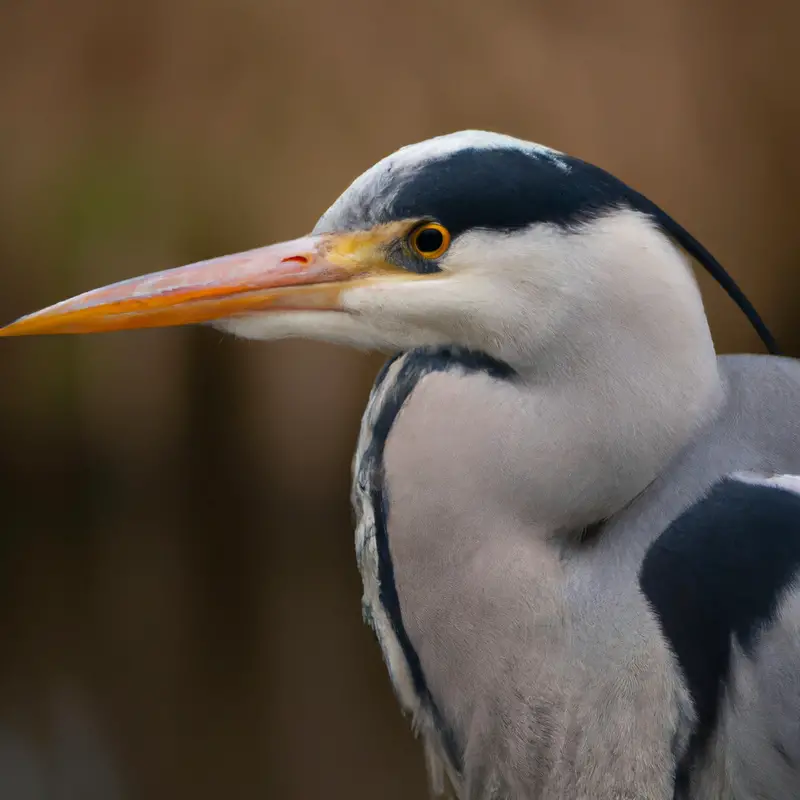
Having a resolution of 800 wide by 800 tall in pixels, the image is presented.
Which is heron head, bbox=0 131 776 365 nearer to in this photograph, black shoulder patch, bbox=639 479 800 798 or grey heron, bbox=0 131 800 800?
grey heron, bbox=0 131 800 800

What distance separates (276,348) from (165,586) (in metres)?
0.56

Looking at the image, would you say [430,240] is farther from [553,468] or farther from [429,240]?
[553,468]

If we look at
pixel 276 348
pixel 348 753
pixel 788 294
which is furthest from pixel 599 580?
pixel 788 294

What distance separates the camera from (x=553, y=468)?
51 centimetres

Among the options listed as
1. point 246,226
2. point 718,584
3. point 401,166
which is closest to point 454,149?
point 401,166

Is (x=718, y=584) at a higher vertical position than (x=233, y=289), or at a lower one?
lower

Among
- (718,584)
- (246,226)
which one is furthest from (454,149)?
(246,226)

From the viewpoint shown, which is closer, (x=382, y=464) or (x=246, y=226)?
(x=382, y=464)

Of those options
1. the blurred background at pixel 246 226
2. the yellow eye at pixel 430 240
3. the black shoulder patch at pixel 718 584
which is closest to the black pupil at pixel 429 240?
the yellow eye at pixel 430 240

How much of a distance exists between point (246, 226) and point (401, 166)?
132 centimetres

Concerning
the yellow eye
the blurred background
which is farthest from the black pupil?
the blurred background

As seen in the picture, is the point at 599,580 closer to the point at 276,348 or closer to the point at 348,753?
the point at 348,753

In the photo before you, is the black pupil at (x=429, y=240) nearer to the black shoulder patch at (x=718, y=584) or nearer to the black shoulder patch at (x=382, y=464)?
the black shoulder patch at (x=382, y=464)

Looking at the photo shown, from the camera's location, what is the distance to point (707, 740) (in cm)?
53
